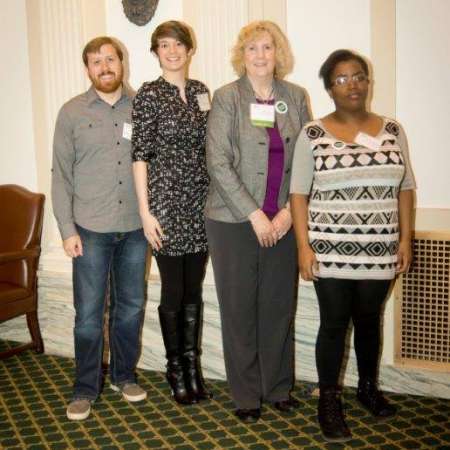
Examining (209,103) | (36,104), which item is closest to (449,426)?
(209,103)

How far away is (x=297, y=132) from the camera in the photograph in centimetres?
256

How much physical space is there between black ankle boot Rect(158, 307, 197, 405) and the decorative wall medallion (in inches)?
62.8

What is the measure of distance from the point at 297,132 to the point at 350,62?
1.17 ft

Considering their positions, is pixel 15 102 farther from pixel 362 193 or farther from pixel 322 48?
pixel 362 193

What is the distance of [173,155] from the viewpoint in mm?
2623

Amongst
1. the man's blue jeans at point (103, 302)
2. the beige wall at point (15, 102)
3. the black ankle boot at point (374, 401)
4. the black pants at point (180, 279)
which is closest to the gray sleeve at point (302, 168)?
the black pants at point (180, 279)

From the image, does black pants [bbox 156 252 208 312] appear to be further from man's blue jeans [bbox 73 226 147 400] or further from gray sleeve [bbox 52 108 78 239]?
gray sleeve [bbox 52 108 78 239]

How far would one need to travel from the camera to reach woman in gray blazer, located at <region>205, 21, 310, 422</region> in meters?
2.50

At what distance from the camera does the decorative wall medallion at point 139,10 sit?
10.9 ft

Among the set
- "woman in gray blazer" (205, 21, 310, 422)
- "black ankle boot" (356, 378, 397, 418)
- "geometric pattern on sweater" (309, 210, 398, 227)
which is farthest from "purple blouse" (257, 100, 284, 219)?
"black ankle boot" (356, 378, 397, 418)

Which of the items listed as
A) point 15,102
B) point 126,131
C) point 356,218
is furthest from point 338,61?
point 15,102

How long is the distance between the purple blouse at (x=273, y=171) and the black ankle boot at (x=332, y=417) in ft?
2.48

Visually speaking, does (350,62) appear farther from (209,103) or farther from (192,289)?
(192,289)

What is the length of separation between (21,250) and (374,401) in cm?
208
